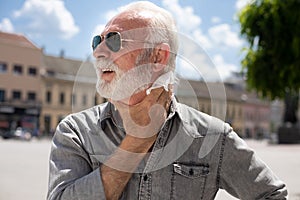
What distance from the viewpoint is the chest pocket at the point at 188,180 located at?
89 centimetres

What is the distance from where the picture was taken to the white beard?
0.77 metres

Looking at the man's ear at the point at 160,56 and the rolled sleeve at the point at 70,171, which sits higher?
the man's ear at the point at 160,56

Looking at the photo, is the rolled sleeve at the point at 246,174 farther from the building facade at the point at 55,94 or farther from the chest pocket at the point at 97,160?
the chest pocket at the point at 97,160

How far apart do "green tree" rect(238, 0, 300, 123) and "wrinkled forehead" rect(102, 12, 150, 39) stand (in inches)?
313

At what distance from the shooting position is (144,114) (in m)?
0.80

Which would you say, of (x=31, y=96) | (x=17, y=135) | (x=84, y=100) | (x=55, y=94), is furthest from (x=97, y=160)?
(x=55, y=94)

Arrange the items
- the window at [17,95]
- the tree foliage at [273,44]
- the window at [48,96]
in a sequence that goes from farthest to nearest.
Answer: the window at [48,96]
the window at [17,95]
the tree foliage at [273,44]

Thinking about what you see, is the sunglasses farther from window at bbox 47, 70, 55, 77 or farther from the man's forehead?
window at bbox 47, 70, 55, 77

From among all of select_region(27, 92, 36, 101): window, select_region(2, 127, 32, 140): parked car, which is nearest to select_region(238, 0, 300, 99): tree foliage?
→ select_region(2, 127, 32, 140): parked car

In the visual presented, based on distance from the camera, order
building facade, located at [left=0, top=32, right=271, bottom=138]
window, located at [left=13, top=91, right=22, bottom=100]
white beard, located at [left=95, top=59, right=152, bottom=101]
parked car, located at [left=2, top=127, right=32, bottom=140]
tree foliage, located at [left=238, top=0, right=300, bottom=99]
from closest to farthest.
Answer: white beard, located at [left=95, top=59, right=152, bottom=101]
building facade, located at [left=0, top=32, right=271, bottom=138]
tree foliage, located at [left=238, top=0, right=300, bottom=99]
parked car, located at [left=2, top=127, right=32, bottom=140]
window, located at [left=13, top=91, right=22, bottom=100]

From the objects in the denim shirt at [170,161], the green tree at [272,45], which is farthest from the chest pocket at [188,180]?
the green tree at [272,45]

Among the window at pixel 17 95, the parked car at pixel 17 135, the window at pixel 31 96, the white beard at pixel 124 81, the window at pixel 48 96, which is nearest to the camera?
the white beard at pixel 124 81

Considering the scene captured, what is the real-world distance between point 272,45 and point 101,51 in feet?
29.6

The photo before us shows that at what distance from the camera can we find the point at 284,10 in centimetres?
912
